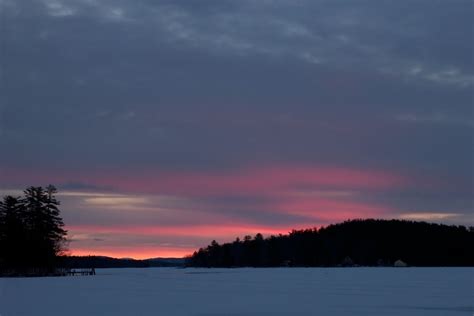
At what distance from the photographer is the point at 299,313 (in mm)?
40125

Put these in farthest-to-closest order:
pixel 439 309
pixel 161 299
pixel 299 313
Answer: pixel 161 299 → pixel 439 309 → pixel 299 313

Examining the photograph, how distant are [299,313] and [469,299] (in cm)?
1729

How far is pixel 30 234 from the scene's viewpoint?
10988cm

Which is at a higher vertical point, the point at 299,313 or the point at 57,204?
the point at 57,204

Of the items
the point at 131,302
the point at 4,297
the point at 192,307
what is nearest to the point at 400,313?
the point at 192,307

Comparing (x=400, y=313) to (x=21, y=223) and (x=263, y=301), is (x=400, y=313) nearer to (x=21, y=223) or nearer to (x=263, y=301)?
(x=263, y=301)

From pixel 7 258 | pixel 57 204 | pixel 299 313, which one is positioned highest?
pixel 57 204

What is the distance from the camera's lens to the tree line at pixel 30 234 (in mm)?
108562

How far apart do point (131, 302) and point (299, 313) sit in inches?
572

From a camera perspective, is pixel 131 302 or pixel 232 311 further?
pixel 131 302

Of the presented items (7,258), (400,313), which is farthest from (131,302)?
(7,258)

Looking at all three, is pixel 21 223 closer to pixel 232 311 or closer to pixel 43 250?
pixel 43 250

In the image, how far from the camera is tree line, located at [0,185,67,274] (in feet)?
356

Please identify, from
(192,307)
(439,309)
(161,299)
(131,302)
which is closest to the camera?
(439,309)
